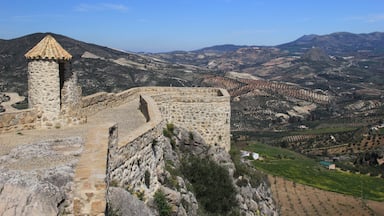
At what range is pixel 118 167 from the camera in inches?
396

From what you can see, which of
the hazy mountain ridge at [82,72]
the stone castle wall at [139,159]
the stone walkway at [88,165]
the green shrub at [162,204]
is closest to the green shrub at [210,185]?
the stone castle wall at [139,159]

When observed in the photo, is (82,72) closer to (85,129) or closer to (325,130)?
(85,129)

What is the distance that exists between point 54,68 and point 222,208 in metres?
8.29

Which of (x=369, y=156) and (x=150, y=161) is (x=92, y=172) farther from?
(x=369, y=156)

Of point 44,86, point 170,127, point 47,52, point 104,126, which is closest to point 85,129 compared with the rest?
point 44,86

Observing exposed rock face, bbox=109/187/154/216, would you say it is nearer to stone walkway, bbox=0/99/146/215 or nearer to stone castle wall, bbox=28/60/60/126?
stone walkway, bbox=0/99/146/215

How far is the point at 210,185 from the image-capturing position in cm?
1830

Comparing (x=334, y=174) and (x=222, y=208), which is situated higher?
(x=222, y=208)

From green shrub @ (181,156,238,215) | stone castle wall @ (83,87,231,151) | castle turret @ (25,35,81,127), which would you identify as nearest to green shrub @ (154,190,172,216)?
green shrub @ (181,156,238,215)

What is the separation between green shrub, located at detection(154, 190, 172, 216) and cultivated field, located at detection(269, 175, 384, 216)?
122 feet

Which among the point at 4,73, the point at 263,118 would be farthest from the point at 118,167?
the point at 263,118

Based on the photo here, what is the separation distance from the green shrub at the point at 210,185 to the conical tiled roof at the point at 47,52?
6294mm

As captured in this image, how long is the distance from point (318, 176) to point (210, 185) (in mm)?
55385

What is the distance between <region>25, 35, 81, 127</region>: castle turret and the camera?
15.8 meters
